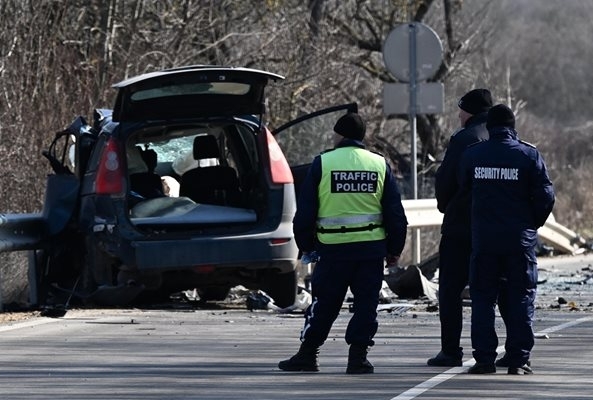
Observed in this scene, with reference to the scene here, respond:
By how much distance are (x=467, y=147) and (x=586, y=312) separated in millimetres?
4330

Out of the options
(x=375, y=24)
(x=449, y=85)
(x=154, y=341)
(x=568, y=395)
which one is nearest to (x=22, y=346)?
(x=154, y=341)

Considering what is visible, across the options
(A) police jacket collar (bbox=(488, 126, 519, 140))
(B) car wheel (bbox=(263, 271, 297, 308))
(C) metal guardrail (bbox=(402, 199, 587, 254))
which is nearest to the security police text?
(A) police jacket collar (bbox=(488, 126, 519, 140))

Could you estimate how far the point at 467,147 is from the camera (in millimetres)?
10578

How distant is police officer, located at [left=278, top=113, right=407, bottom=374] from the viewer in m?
10.3

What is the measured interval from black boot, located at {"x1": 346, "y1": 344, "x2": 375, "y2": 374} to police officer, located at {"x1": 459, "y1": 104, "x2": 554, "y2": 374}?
2.08 ft

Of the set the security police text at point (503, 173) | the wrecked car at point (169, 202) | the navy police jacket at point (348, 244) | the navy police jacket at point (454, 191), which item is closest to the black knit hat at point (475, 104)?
the navy police jacket at point (454, 191)

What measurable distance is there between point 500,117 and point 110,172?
4382 mm

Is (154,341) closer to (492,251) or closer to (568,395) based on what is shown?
(492,251)

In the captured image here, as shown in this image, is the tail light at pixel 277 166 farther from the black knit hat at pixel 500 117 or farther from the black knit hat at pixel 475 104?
the black knit hat at pixel 500 117

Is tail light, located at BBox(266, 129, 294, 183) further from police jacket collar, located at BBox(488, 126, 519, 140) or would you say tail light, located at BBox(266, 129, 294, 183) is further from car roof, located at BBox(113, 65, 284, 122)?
police jacket collar, located at BBox(488, 126, 519, 140)

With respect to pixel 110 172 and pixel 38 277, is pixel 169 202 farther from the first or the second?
pixel 38 277

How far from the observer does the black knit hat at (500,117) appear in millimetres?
10355

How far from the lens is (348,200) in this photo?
10367 mm

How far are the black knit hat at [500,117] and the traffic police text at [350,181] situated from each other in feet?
2.65
